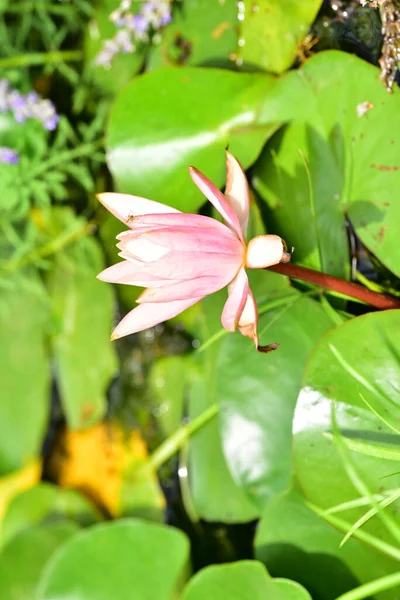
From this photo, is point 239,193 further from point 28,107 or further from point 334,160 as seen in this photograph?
point 28,107

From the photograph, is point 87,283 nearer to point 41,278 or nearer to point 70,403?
point 41,278

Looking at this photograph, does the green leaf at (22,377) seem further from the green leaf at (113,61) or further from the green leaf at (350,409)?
the green leaf at (350,409)

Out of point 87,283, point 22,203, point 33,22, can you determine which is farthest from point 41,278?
point 33,22

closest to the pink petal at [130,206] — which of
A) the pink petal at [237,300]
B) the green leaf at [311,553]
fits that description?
the pink petal at [237,300]

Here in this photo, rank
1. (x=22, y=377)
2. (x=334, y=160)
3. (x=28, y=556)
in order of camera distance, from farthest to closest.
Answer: (x=22, y=377) → (x=28, y=556) → (x=334, y=160)

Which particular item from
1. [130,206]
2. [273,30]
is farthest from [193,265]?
[273,30]

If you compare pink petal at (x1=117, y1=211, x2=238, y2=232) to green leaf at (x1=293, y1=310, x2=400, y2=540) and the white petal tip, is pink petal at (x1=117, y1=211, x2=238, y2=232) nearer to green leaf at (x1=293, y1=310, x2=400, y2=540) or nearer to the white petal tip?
the white petal tip

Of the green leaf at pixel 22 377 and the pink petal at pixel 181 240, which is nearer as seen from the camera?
the pink petal at pixel 181 240
